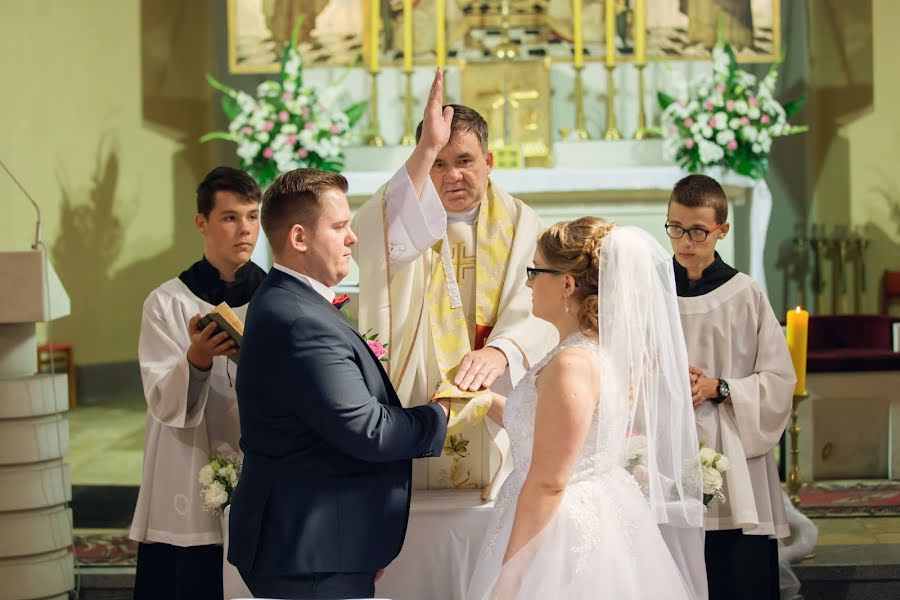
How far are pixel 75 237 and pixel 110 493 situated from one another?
3726 mm

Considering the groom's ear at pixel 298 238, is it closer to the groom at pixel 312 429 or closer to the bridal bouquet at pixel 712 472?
the groom at pixel 312 429

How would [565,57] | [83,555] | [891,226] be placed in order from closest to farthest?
[83,555]
[565,57]
[891,226]

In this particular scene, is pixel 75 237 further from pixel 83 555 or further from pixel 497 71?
pixel 83 555

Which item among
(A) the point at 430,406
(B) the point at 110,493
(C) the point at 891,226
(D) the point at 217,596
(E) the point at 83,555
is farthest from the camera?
(C) the point at 891,226

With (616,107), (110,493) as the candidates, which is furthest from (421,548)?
(616,107)

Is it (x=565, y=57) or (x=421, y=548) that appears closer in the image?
(x=421, y=548)

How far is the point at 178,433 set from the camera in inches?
172

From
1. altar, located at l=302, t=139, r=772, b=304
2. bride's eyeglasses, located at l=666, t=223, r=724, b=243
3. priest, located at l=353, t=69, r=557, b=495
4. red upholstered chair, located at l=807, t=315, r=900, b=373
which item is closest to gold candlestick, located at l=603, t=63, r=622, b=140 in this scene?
altar, located at l=302, t=139, r=772, b=304

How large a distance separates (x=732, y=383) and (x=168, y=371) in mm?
1956

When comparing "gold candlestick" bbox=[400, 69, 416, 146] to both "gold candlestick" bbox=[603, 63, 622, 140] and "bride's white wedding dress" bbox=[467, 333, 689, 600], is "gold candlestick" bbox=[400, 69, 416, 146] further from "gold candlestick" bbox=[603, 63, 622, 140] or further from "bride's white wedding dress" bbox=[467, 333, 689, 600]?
"bride's white wedding dress" bbox=[467, 333, 689, 600]

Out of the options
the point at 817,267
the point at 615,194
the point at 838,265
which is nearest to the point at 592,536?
the point at 615,194

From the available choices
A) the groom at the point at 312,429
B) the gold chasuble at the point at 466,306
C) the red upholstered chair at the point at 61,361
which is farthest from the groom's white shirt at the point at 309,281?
the red upholstered chair at the point at 61,361

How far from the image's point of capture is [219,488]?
3.99 m

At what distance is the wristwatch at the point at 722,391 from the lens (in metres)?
4.26
